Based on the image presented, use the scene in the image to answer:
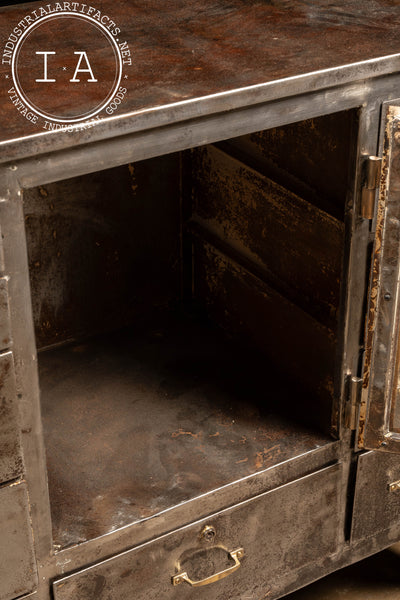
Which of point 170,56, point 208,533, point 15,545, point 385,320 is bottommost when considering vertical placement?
point 208,533

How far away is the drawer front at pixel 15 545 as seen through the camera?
4.83 ft

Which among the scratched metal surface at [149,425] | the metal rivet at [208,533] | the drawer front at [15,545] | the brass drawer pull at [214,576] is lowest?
the brass drawer pull at [214,576]

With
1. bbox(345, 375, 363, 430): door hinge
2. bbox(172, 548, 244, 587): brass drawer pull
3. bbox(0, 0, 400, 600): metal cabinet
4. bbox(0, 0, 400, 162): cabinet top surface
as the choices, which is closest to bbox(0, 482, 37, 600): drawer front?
bbox(0, 0, 400, 600): metal cabinet

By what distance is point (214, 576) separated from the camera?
182 cm

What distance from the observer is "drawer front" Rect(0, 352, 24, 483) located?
1357 millimetres

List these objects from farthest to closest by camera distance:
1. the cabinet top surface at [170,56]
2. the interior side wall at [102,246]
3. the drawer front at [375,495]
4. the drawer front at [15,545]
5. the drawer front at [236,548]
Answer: the interior side wall at [102,246]
the drawer front at [375,495]
the drawer front at [236,548]
the drawer front at [15,545]
the cabinet top surface at [170,56]

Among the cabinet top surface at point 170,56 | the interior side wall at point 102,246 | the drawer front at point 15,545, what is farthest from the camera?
the interior side wall at point 102,246

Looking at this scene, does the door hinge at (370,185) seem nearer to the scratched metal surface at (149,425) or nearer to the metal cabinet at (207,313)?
the metal cabinet at (207,313)

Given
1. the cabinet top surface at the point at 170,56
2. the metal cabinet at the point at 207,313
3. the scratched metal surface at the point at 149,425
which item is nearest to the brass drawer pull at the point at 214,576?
the metal cabinet at the point at 207,313

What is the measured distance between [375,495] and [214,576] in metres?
0.41

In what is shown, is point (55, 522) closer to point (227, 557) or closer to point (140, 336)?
point (227, 557)

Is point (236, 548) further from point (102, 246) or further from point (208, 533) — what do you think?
point (102, 246)

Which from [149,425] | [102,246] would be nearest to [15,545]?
[149,425]

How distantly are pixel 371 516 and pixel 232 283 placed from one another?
2.13ft
